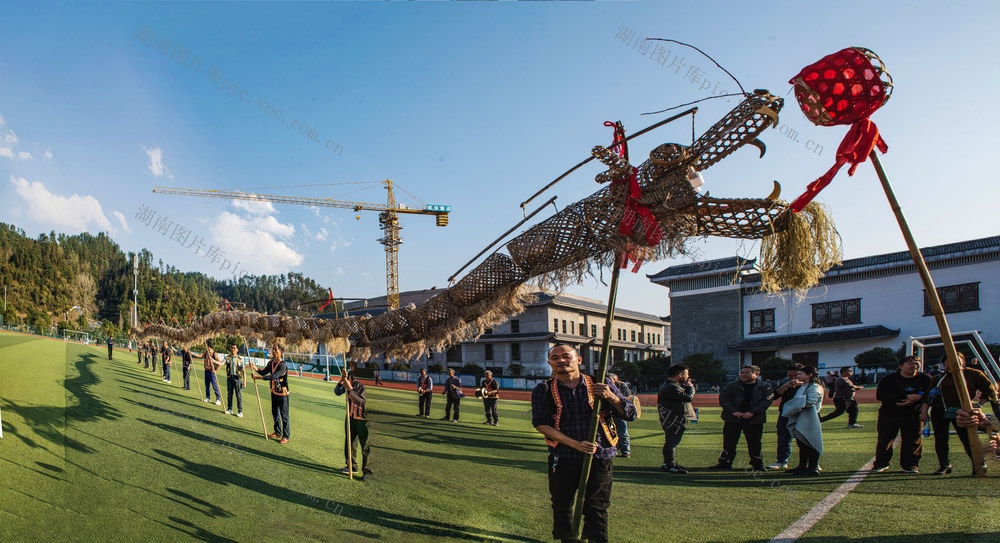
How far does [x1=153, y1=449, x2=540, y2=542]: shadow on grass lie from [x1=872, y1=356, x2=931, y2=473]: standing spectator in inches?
215

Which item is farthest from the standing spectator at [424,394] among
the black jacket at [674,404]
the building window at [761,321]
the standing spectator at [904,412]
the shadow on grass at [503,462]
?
the building window at [761,321]

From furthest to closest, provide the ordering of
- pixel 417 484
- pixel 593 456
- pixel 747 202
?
pixel 417 484 < pixel 593 456 < pixel 747 202

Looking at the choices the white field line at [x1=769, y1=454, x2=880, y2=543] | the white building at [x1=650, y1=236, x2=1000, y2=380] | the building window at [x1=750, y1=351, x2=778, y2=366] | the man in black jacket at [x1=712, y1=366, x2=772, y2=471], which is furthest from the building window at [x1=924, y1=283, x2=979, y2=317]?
the white field line at [x1=769, y1=454, x2=880, y2=543]

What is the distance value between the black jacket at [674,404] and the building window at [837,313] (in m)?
26.2

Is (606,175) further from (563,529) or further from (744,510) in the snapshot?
(744,510)

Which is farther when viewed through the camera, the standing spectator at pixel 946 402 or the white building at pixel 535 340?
the white building at pixel 535 340

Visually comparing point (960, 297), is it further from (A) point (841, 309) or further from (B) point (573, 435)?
(B) point (573, 435)

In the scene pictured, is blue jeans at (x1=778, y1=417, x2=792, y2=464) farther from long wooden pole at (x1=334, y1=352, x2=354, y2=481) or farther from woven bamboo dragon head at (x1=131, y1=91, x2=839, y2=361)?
long wooden pole at (x1=334, y1=352, x2=354, y2=481)

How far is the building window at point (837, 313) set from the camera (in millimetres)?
28234

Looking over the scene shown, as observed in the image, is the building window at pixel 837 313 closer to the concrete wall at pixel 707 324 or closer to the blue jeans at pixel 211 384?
the concrete wall at pixel 707 324

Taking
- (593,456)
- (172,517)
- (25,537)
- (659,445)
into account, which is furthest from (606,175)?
(659,445)

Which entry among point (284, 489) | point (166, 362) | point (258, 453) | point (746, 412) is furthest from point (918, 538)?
point (166, 362)

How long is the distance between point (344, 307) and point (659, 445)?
753 cm

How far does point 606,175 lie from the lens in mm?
3330
